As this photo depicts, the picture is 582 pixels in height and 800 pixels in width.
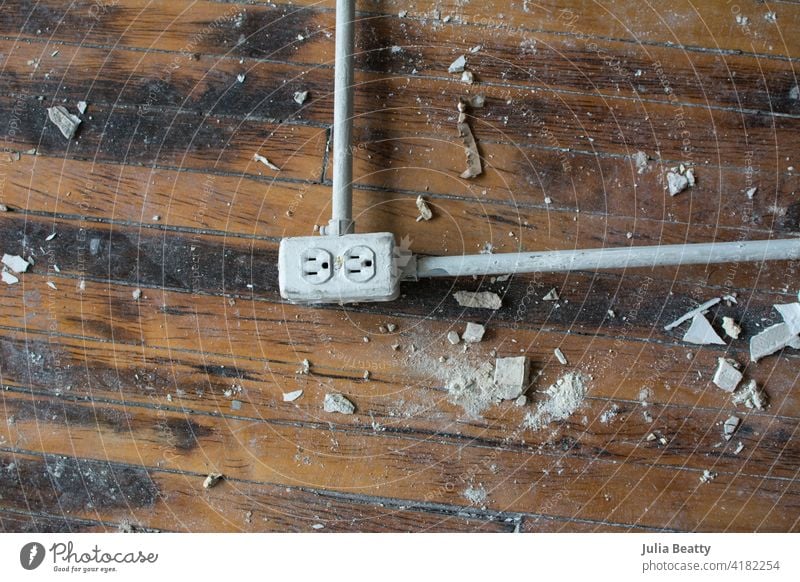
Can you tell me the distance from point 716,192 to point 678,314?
22 cm

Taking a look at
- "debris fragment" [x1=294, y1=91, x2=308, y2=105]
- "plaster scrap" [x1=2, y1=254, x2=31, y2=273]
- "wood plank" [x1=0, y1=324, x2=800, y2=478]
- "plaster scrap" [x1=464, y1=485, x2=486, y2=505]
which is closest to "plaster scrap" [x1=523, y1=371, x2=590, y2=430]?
"wood plank" [x1=0, y1=324, x2=800, y2=478]

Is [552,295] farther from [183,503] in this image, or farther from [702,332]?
[183,503]

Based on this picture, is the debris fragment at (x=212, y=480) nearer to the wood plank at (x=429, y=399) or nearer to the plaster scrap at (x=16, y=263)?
the wood plank at (x=429, y=399)

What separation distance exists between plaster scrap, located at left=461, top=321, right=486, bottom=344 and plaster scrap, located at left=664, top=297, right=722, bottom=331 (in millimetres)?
313

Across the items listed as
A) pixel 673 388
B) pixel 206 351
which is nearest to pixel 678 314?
pixel 673 388

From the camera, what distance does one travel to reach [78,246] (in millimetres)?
1006

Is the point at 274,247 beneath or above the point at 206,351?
above

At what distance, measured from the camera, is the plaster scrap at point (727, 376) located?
953 millimetres

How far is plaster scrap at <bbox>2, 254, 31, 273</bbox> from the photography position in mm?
1003

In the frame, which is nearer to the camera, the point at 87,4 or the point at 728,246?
the point at 728,246

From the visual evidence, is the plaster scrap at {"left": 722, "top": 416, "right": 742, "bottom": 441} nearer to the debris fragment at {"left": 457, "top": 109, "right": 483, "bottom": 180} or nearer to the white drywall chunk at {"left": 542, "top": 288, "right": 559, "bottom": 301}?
the white drywall chunk at {"left": 542, "top": 288, "right": 559, "bottom": 301}

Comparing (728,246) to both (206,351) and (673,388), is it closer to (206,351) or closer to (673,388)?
(673,388)

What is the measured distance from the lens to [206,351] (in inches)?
38.9
